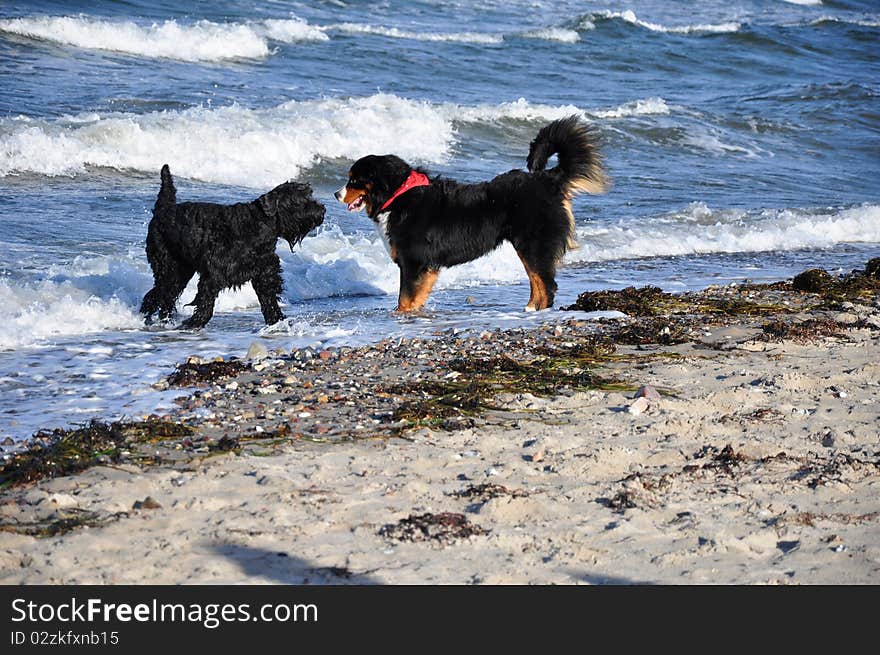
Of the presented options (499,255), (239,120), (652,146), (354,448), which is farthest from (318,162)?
(354,448)

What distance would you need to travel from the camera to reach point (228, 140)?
46.1ft

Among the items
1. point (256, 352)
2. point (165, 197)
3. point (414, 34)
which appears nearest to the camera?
point (256, 352)

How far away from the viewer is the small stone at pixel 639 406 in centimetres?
514

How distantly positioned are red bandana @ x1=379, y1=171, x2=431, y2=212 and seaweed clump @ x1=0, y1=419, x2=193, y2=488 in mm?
3394

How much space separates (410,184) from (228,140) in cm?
683

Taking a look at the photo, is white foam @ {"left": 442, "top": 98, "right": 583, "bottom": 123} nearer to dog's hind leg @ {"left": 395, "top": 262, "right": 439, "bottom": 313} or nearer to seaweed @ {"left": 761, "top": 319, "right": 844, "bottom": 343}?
dog's hind leg @ {"left": 395, "top": 262, "right": 439, "bottom": 313}

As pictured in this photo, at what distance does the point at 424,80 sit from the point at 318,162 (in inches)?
277

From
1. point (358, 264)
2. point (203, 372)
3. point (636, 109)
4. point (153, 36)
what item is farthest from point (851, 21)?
point (203, 372)

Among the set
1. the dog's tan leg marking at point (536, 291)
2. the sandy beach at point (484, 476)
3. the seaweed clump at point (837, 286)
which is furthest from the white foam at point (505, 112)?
the sandy beach at point (484, 476)

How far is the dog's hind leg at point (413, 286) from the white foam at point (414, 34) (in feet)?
59.9

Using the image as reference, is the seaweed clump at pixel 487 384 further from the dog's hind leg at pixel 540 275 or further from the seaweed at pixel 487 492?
the dog's hind leg at pixel 540 275

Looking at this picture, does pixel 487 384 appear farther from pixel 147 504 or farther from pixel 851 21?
pixel 851 21

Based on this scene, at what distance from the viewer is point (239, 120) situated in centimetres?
1488
